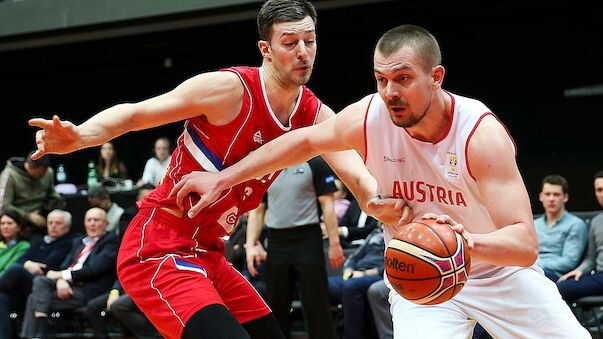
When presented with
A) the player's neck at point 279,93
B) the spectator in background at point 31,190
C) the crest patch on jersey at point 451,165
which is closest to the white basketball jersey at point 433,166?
the crest patch on jersey at point 451,165

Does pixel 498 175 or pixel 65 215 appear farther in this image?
pixel 65 215

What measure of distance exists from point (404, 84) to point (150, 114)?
47.0 inches

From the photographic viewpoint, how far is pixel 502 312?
341cm

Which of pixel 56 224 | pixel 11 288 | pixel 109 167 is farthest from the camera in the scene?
pixel 109 167

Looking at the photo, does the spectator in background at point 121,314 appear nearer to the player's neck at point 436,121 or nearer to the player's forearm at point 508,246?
the player's neck at point 436,121

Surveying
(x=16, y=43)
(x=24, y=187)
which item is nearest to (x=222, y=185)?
(x=24, y=187)

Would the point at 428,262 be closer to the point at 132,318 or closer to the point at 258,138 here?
the point at 258,138

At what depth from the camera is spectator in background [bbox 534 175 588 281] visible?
7145 millimetres

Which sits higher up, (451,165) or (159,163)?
(451,165)

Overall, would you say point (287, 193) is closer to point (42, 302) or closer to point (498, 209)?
point (42, 302)

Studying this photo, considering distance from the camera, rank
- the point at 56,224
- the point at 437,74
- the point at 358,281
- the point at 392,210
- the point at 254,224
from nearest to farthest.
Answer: the point at 437,74 → the point at 392,210 → the point at 358,281 → the point at 254,224 → the point at 56,224

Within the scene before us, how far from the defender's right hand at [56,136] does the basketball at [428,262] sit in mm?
1447

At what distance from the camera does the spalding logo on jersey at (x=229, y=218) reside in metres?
3.90

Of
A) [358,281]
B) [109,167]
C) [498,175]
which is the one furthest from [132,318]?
[498,175]
